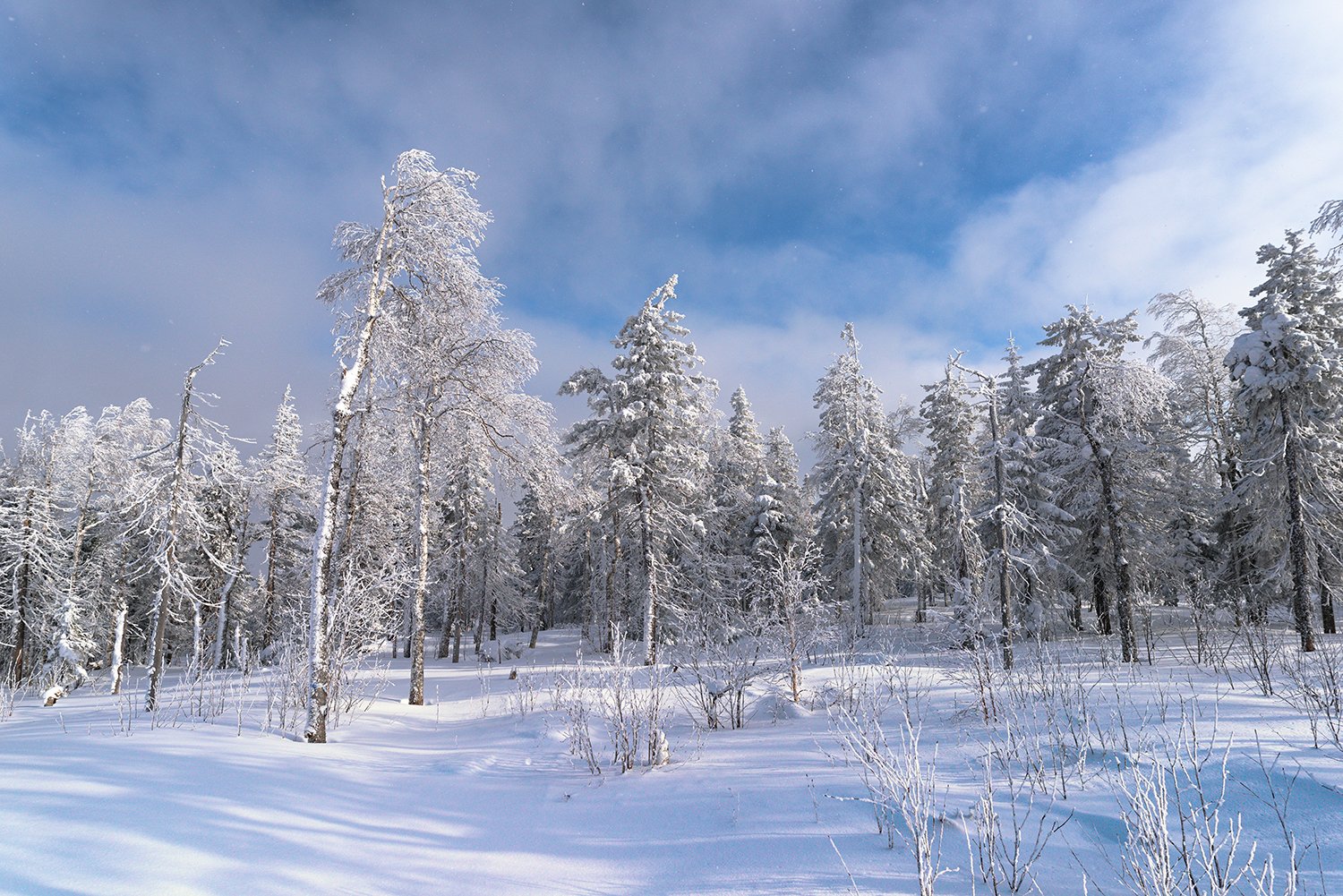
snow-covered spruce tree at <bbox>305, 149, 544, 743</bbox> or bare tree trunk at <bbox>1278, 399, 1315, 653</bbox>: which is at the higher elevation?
snow-covered spruce tree at <bbox>305, 149, 544, 743</bbox>

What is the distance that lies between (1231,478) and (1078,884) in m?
29.2

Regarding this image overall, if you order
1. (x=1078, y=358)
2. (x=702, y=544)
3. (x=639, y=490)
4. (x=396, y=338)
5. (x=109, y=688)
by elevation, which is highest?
(x=1078, y=358)

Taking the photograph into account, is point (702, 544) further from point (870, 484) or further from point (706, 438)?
point (870, 484)

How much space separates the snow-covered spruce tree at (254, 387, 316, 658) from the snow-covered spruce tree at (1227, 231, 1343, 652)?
33196 mm

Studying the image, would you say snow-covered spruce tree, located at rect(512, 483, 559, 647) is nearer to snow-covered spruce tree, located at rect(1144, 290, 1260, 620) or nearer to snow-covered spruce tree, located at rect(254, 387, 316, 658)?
snow-covered spruce tree, located at rect(254, 387, 316, 658)

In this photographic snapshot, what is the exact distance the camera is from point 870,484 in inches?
1190

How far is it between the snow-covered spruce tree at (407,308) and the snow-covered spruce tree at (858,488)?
1985cm

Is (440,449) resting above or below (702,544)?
above

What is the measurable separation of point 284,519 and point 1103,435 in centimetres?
3502

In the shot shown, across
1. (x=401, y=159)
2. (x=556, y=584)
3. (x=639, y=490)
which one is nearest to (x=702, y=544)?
(x=639, y=490)

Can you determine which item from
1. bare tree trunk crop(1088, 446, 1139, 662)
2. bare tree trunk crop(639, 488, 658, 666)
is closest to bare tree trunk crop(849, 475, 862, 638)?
bare tree trunk crop(1088, 446, 1139, 662)

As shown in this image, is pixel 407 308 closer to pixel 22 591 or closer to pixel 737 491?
pixel 737 491

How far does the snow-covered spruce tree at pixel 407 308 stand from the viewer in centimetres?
975

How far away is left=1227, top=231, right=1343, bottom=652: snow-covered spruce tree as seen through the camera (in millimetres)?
16641
